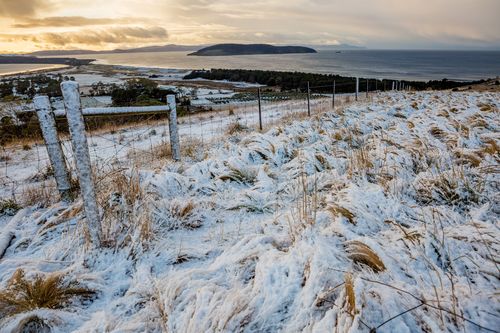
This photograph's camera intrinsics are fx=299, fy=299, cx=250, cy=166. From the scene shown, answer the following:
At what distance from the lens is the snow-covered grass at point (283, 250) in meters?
1.64

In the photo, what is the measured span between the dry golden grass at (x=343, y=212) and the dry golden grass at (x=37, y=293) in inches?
80.9

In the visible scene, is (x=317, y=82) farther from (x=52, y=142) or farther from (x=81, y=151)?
(x=81, y=151)

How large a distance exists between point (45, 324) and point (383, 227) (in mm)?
2550

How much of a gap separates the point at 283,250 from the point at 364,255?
0.61 m

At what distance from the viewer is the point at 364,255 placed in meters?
2.05

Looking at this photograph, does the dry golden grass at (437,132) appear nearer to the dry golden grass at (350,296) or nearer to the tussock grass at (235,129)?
the tussock grass at (235,129)

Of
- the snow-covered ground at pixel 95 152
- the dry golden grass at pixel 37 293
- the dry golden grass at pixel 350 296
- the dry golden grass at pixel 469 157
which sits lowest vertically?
the snow-covered ground at pixel 95 152

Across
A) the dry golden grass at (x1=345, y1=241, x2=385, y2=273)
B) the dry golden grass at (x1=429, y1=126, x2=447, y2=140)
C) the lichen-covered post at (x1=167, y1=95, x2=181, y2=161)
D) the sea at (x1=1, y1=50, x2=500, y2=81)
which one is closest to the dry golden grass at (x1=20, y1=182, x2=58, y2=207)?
the lichen-covered post at (x1=167, y1=95, x2=181, y2=161)

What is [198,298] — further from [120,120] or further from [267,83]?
[267,83]

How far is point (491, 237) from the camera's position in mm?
2068

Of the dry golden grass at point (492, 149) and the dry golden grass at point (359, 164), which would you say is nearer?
the dry golden grass at point (359, 164)

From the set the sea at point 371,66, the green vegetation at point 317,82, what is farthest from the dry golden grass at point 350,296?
A: the sea at point 371,66

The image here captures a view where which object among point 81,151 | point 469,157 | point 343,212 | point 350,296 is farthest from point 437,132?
point 81,151

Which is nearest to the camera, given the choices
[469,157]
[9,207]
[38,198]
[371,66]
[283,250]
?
[283,250]
